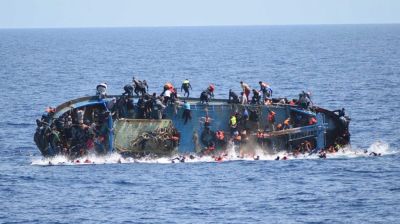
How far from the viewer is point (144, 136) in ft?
298

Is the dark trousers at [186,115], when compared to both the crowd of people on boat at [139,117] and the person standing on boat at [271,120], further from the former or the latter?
the person standing on boat at [271,120]

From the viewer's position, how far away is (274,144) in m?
92.8

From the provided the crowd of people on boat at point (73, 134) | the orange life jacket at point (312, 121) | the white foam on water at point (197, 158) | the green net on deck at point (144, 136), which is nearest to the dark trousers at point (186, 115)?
the green net on deck at point (144, 136)

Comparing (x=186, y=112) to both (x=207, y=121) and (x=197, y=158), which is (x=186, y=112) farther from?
(x=197, y=158)

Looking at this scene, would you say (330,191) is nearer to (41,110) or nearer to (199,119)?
(199,119)

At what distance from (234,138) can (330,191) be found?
597 inches

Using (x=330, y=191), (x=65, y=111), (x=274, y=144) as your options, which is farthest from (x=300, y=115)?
(x=65, y=111)

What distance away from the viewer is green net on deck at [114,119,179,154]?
9088 cm

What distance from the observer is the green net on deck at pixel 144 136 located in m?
90.9

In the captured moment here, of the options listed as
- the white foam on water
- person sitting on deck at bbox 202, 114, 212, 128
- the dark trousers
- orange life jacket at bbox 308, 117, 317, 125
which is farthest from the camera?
orange life jacket at bbox 308, 117, 317, 125

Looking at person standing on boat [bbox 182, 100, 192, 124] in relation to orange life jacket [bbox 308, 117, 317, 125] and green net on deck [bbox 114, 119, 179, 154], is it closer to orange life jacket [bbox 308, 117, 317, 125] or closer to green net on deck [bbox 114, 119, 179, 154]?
green net on deck [bbox 114, 119, 179, 154]

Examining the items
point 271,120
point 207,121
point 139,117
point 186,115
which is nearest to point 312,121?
point 271,120

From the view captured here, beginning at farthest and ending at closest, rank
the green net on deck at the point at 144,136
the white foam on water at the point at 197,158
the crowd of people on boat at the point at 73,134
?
the green net on deck at the point at 144,136
the white foam on water at the point at 197,158
the crowd of people on boat at the point at 73,134

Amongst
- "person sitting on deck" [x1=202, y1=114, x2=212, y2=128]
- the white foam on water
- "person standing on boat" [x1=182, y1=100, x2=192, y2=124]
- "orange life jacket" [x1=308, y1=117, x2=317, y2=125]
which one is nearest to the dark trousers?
"person standing on boat" [x1=182, y1=100, x2=192, y2=124]
